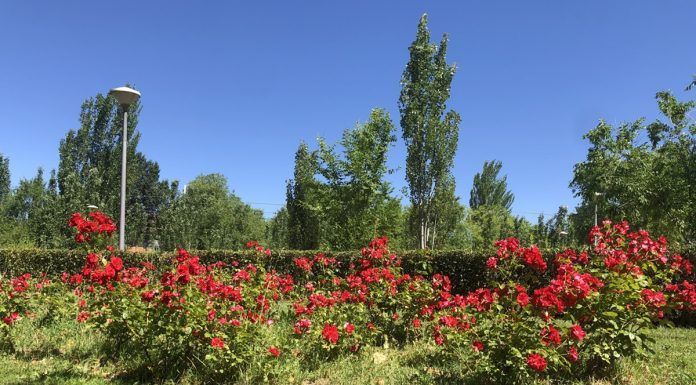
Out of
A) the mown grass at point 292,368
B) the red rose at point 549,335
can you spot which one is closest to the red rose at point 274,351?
the mown grass at point 292,368

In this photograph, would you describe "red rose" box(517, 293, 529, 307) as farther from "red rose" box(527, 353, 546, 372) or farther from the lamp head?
the lamp head

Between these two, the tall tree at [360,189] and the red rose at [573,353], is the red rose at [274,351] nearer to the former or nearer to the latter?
the red rose at [573,353]

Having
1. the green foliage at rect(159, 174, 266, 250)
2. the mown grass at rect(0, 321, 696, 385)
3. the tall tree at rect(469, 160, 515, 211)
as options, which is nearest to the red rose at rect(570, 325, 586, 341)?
the mown grass at rect(0, 321, 696, 385)

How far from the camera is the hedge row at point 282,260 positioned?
970 cm

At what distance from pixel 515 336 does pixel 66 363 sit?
13.6ft

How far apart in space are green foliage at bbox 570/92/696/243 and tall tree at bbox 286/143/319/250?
12062mm

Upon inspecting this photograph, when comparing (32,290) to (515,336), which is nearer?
(515,336)

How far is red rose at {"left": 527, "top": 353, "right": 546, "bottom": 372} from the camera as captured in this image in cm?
323

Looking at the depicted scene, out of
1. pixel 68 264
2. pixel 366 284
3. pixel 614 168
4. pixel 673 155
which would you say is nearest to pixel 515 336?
pixel 366 284

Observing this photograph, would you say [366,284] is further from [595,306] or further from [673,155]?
[673,155]

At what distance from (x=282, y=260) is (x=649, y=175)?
1308 cm

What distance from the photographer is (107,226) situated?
14.9 feet

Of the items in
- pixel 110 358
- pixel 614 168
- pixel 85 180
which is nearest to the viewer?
pixel 110 358

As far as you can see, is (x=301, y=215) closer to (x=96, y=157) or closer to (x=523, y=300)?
(x=96, y=157)
